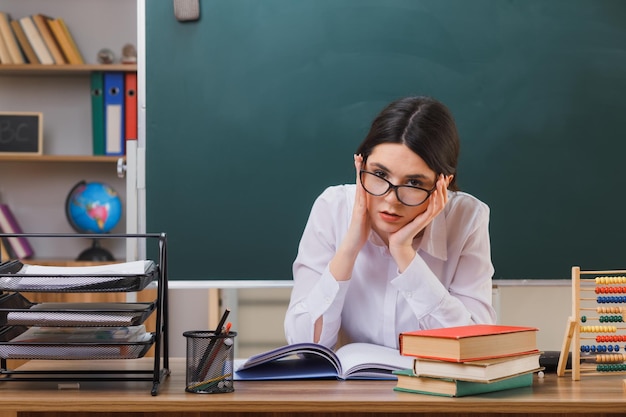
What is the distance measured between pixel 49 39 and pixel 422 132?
8.82 feet

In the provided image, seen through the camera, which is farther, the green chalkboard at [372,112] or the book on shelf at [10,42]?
the book on shelf at [10,42]

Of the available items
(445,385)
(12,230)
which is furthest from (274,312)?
(445,385)

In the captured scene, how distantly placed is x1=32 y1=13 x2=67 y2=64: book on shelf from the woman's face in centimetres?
258

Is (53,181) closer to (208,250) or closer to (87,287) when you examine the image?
(208,250)

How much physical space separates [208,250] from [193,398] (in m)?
1.41

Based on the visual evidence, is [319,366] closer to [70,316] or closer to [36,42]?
[70,316]

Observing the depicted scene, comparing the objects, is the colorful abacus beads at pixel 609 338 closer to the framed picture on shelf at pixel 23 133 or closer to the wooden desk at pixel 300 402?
the wooden desk at pixel 300 402

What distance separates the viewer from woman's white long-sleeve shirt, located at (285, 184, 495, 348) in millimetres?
1881

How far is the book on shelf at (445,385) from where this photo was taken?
1322 millimetres

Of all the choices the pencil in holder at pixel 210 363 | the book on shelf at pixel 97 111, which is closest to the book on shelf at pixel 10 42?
the book on shelf at pixel 97 111

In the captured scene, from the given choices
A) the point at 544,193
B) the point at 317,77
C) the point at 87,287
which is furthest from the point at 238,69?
the point at 87,287

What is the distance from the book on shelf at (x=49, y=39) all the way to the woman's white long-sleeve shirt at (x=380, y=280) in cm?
234

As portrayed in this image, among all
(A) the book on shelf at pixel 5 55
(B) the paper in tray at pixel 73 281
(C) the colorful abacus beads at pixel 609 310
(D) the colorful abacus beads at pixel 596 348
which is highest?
(A) the book on shelf at pixel 5 55

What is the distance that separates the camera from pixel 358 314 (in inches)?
79.5
